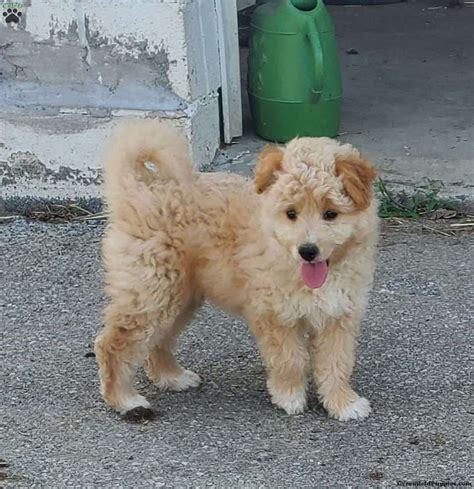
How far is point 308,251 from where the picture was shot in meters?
3.67

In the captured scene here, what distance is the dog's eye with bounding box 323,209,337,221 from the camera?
371 centimetres

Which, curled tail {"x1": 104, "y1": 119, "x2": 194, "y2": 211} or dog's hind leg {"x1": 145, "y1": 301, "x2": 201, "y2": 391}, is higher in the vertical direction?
curled tail {"x1": 104, "y1": 119, "x2": 194, "y2": 211}

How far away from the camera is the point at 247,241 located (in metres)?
4.00

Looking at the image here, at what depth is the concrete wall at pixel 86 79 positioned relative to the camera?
6.03m

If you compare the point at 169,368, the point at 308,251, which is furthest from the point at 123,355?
the point at 308,251

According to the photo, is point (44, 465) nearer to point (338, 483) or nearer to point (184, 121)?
point (338, 483)

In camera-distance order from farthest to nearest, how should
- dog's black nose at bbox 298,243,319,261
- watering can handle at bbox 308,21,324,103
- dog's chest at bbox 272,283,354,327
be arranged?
1. watering can handle at bbox 308,21,324,103
2. dog's chest at bbox 272,283,354,327
3. dog's black nose at bbox 298,243,319,261

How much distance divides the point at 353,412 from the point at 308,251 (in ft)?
2.51

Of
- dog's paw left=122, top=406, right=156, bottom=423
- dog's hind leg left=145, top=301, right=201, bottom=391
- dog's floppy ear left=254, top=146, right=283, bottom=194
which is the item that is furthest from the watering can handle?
dog's paw left=122, top=406, right=156, bottom=423

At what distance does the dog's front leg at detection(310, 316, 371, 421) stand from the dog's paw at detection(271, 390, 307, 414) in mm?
78

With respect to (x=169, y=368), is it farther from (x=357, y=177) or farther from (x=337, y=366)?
(x=357, y=177)

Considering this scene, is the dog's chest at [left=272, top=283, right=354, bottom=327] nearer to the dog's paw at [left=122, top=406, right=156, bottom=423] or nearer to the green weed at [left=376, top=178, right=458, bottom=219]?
the dog's paw at [left=122, top=406, right=156, bottom=423]

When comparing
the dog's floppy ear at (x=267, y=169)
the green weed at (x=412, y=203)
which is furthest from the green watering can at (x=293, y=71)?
the dog's floppy ear at (x=267, y=169)

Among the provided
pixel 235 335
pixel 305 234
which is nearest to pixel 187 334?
pixel 235 335
